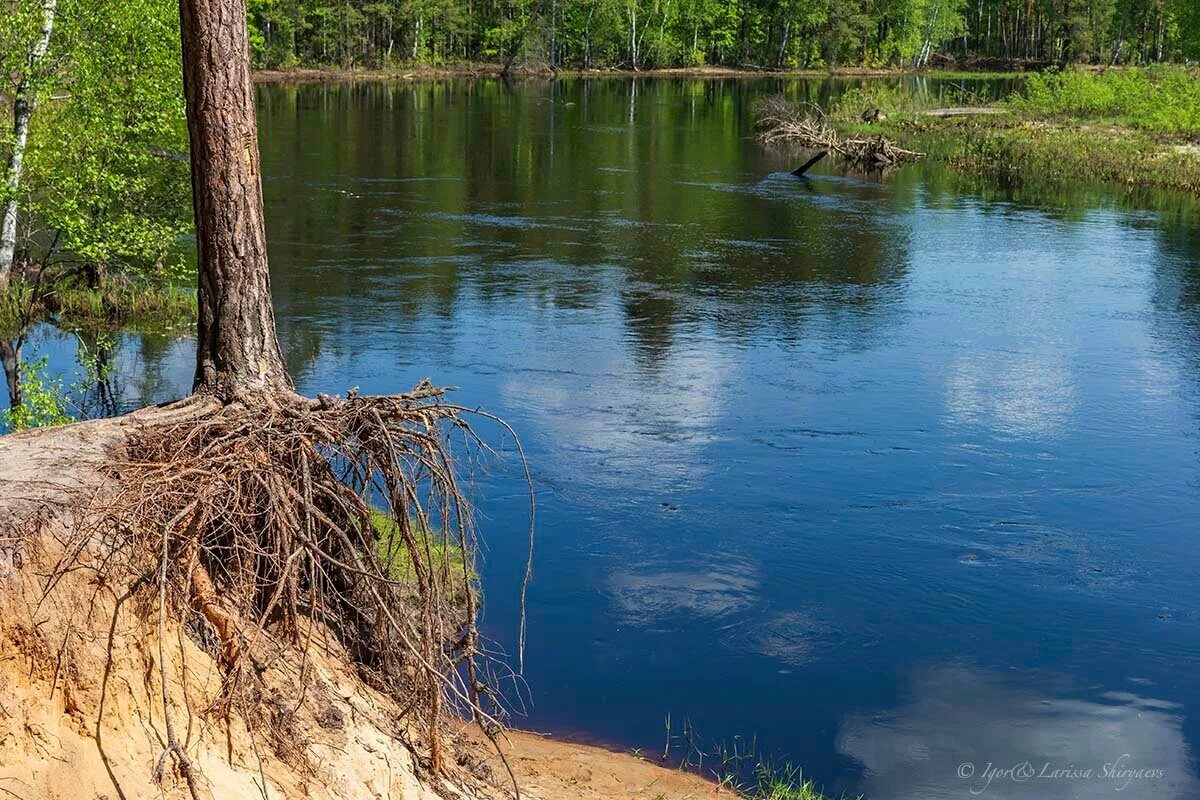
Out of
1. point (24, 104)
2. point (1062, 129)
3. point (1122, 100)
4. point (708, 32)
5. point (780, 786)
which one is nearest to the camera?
point (780, 786)

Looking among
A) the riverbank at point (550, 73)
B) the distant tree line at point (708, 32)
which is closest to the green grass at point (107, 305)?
the riverbank at point (550, 73)

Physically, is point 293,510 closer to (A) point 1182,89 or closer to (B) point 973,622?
(B) point 973,622

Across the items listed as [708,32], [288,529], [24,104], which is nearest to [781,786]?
[288,529]

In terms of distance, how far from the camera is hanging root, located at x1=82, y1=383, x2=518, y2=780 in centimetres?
677

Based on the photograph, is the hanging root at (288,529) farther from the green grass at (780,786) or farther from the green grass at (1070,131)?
the green grass at (1070,131)

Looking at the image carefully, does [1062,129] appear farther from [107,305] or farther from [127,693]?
[127,693]

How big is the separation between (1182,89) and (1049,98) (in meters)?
5.57

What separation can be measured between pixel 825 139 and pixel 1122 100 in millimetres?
14577

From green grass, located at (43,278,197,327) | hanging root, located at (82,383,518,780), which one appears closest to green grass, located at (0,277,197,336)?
green grass, located at (43,278,197,327)

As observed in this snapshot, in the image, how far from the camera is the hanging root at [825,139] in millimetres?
46219

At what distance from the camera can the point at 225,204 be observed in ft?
25.8

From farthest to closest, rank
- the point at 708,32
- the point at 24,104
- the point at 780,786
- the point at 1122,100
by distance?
the point at 708,32 < the point at 1122,100 < the point at 24,104 < the point at 780,786

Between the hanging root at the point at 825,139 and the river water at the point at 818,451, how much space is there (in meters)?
9.04

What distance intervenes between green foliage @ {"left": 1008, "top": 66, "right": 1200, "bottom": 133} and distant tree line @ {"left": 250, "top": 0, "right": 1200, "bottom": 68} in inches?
1166
